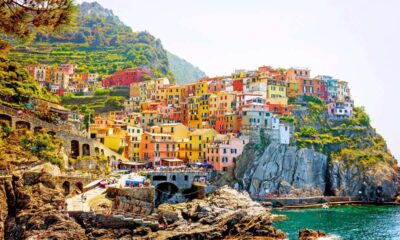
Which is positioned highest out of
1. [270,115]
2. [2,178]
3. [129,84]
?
[129,84]

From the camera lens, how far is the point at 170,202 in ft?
191

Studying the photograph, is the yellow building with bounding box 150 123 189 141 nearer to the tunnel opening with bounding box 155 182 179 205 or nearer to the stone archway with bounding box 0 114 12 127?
the tunnel opening with bounding box 155 182 179 205

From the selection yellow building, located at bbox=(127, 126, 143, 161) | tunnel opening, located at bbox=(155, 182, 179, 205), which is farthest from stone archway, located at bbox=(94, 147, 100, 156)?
tunnel opening, located at bbox=(155, 182, 179, 205)

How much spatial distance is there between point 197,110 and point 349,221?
125 feet

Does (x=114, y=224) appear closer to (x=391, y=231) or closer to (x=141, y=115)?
(x=391, y=231)

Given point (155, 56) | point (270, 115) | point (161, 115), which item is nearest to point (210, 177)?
point (270, 115)

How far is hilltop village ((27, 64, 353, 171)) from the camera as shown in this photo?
226ft

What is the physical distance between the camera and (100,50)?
139000 mm

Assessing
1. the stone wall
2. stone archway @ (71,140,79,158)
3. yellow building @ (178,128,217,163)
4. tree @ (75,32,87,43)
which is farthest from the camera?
tree @ (75,32,87,43)

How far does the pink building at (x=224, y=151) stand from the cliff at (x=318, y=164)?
1105 mm

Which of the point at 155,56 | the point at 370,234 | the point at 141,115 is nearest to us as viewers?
the point at 370,234

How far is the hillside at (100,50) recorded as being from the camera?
120438 mm

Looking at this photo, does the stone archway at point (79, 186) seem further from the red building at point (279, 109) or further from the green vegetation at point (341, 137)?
the red building at point (279, 109)

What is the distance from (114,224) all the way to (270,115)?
40.4m
